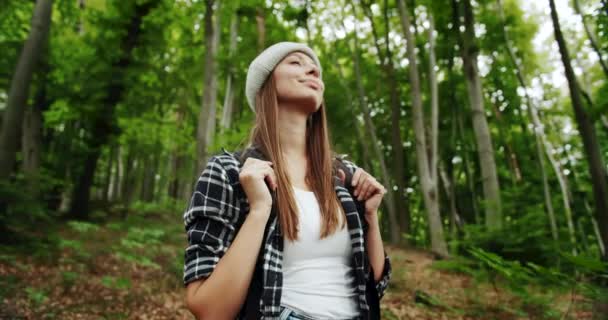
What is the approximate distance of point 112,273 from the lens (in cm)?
762

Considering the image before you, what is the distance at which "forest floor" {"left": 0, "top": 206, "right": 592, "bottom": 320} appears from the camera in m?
5.18

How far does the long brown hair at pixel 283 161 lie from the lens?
1.61m

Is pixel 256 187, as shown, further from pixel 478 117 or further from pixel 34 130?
pixel 34 130

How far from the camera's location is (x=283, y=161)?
5.91 ft

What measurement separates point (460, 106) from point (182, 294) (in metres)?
13.6

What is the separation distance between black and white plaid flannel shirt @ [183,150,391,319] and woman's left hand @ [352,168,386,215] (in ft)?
0.29

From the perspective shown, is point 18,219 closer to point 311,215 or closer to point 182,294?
point 182,294

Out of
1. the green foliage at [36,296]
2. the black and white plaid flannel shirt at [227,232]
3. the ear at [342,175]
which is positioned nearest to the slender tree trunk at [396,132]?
the green foliage at [36,296]

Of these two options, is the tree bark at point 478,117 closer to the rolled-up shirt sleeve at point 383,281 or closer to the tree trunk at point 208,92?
the tree trunk at point 208,92

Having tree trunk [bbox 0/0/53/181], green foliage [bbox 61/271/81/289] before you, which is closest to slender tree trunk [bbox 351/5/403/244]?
tree trunk [bbox 0/0/53/181]

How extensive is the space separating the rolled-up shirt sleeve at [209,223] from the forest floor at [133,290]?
12.5ft

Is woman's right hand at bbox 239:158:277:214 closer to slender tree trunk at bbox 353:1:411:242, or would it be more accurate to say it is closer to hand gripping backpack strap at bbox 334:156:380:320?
hand gripping backpack strap at bbox 334:156:380:320

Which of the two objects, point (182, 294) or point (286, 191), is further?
point (182, 294)

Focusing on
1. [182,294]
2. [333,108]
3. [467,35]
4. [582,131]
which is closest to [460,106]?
[333,108]
